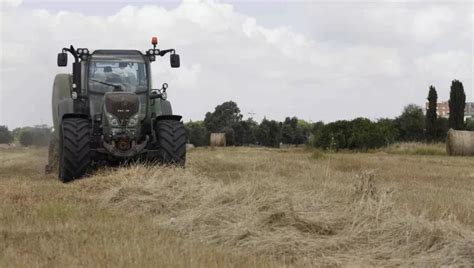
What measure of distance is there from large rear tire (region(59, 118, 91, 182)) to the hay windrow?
3.29m

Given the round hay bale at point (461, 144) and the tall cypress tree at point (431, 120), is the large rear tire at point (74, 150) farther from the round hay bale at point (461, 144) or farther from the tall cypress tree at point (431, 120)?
the tall cypress tree at point (431, 120)

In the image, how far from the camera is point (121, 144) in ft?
41.3

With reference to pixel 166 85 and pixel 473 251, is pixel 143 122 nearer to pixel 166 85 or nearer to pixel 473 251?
pixel 166 85

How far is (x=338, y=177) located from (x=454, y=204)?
4598 mm

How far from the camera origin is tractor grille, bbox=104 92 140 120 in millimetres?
12523

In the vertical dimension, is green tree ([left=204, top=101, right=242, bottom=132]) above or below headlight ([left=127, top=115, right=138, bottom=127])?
above

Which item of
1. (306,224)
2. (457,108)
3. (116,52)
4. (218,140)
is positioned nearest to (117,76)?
(116,52)

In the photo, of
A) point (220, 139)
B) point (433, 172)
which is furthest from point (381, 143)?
point (433, 172)

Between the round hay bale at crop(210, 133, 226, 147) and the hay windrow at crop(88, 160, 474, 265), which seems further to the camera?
the round hay bale at crop(210, 133, 226, 147)

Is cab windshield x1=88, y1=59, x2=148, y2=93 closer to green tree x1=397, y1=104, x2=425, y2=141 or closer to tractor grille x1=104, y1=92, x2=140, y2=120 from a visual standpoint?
tractor grille x1=104, y1=92, x2=140, y2=120

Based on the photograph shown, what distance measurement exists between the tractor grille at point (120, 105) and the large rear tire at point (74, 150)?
2.05 feet

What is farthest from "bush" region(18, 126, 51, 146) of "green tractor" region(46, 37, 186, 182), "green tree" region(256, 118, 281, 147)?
"green tree" region(256, 118, 281, 147)

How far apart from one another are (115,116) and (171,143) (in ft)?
3.89

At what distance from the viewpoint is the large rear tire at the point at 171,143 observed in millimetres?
12562
